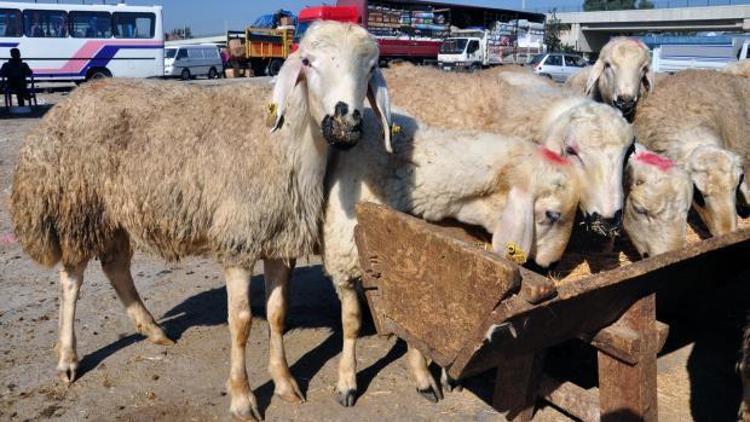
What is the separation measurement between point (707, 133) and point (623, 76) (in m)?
1.01

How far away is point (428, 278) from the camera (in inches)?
124

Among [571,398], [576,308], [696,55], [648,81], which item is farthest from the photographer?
[696,55]

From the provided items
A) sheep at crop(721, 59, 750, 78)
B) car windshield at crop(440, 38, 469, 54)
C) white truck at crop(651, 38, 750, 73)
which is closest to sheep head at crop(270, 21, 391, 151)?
sheep at crop(721, 59, 750, 78)

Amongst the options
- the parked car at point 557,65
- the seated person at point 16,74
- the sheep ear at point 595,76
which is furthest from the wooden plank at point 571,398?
the parked car at point 557,65

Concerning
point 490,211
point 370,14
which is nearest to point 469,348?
point 490,211

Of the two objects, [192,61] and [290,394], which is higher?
[192,61]

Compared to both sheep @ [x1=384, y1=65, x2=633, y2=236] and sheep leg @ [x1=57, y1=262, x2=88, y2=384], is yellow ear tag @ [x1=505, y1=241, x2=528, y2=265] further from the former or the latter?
sheep leg @ [x1=57, y1=262, x2=88, y2=384]

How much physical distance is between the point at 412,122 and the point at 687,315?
3116 mm

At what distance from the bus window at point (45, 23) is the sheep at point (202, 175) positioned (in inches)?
863

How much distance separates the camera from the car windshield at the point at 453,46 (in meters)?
33.9

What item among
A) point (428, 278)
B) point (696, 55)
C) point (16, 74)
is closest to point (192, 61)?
point (16, 74)

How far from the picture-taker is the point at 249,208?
3.86 meters

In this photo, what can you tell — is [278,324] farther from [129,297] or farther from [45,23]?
[45,23]

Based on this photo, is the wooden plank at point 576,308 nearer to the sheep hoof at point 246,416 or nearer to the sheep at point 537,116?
the sheep at point 537,116
